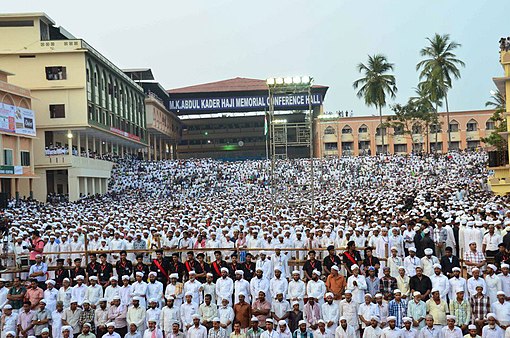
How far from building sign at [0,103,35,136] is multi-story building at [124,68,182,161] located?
86.0 feet

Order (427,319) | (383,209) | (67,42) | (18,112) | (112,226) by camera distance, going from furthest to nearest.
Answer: (67,42)
(18,112)
(383,209)
(112,226)
(427,319)

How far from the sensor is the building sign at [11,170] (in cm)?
3644

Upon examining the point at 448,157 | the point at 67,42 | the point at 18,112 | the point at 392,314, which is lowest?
the point at 392,314

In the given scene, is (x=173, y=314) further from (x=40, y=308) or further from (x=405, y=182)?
(x=405, y=182)

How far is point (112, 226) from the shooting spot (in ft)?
70.5

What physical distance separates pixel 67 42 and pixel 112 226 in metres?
27.9

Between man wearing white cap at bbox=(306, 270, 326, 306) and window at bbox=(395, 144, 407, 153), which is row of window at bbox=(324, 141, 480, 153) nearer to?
window at bbox=(395, 144, 407, 153)

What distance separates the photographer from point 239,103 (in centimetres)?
7550

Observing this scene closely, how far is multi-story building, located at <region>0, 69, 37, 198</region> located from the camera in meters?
37.4

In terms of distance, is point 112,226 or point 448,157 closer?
point 112,226

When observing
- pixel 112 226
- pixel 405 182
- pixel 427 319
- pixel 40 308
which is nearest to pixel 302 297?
pixel 427 319

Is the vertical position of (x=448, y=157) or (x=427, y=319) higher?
(x=448, y=157)

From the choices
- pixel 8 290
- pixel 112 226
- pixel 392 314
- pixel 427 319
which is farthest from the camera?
pixel 112 226

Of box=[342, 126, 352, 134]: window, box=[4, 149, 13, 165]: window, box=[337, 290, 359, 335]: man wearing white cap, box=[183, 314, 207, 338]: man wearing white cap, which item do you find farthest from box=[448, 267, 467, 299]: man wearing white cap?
box=[342, 126, 352, 134]: window
